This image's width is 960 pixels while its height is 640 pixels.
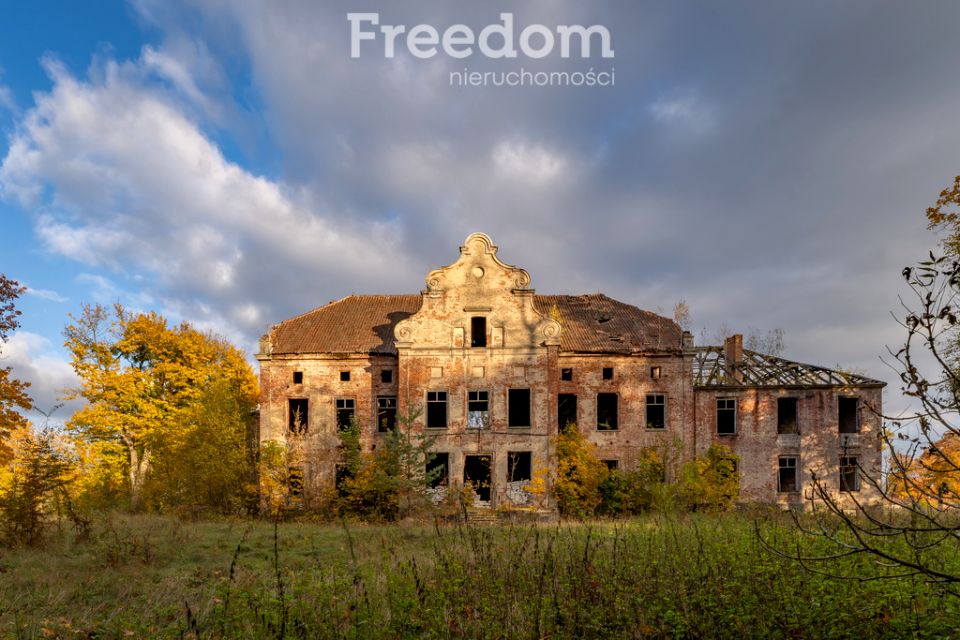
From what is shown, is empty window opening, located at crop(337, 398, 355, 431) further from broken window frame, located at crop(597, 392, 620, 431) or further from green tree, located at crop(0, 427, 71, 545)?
green tree, located at crop(0, 427, 71, 545)

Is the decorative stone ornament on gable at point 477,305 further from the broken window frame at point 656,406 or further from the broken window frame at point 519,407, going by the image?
the broken window frame at point 656,406

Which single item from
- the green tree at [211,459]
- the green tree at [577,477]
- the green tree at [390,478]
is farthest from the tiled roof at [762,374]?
the green tree at [211,459]

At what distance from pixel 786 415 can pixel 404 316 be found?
59.1ft

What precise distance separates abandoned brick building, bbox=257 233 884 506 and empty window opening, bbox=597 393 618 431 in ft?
0.34

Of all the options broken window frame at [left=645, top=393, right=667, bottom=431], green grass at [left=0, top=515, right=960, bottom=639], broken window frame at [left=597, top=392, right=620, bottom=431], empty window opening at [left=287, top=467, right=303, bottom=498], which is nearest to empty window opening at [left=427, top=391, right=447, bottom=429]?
→ empty window opening at [left=287, top=467, right=303, bottom=498]

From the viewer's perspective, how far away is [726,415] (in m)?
25.1

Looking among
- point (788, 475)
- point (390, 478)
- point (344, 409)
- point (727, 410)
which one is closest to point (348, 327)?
point (344, 409)

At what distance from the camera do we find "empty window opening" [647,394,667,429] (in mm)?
24547

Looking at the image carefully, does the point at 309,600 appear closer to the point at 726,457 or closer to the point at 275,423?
the point at 275,423

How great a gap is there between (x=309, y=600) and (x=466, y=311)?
16338 millimetres

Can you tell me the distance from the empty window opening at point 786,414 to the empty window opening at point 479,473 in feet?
42.3

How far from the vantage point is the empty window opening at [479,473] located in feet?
75.4

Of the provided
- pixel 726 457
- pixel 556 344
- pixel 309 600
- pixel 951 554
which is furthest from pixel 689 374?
pixel 309 600

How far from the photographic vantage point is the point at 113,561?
38.1ft
